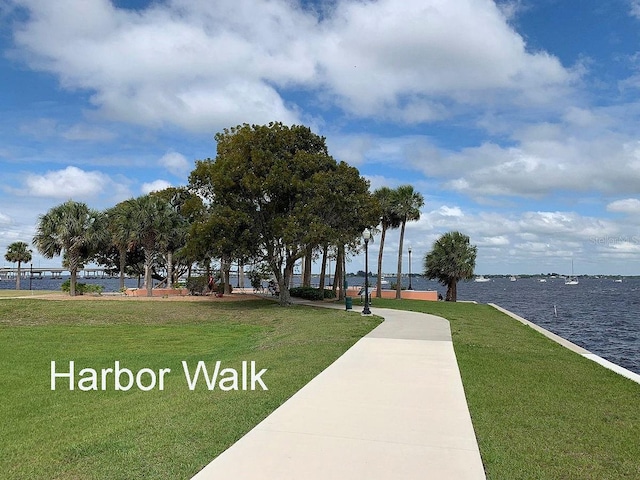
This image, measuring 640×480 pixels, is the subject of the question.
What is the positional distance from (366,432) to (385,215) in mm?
36476

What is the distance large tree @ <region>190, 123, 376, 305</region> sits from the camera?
25.2 m

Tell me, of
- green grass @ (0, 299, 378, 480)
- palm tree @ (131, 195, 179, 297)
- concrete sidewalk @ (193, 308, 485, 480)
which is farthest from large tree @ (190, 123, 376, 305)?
concrete sidewalk @ (193, 308, 485, 480)

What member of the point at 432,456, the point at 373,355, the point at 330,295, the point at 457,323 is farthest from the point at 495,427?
the point at 330,295

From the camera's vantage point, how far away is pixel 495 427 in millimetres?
6531

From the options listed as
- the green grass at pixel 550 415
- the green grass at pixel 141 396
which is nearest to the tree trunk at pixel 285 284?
the green grass at pixel 141 396

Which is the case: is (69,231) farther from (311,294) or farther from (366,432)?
(366,432)

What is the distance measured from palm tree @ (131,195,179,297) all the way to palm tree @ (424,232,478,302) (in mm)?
21316

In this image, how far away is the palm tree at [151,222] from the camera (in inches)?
1371

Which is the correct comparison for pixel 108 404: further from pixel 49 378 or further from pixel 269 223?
pixel 269 223

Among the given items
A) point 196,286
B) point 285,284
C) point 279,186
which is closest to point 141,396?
point 279,186

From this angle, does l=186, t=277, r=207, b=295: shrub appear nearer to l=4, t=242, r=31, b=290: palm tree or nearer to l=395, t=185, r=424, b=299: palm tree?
l=395, t=185, r=424, b=299: palm tree

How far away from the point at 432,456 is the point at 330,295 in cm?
3264

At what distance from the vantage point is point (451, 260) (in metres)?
42.7

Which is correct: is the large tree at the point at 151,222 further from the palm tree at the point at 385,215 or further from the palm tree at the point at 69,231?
the palm tree at the point at 385,215
